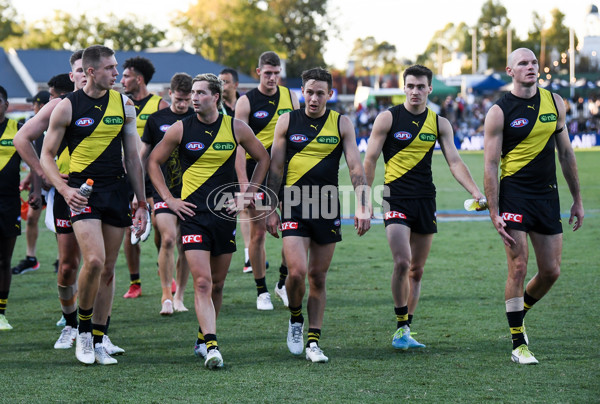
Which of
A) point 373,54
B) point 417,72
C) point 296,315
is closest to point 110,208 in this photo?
point 296,315

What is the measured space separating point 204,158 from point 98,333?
1664 millimetres

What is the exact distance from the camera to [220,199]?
6.99m

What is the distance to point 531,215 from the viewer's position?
6906mm

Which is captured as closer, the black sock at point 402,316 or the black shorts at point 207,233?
the black shorts at point 207,233

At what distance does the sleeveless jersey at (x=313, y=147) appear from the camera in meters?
7.15

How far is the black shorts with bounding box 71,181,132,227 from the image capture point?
6812 mm

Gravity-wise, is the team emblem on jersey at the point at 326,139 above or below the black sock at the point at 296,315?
above

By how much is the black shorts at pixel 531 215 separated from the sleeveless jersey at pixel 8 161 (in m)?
4.65

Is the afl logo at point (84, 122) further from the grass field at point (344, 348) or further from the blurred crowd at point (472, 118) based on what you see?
the blurred crowd at point (472, 118)

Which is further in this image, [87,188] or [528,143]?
[528,143]

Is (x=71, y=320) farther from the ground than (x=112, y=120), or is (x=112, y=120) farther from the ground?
(x=112, y=120)

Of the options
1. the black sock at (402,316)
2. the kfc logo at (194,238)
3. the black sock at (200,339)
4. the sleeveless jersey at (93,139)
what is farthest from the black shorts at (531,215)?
the sleeveless jersey at (93,139)

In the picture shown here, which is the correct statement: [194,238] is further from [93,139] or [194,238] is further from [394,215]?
[394,215]

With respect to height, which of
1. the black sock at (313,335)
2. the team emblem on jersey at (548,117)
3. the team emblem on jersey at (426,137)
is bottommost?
the black sock at (313,335)
